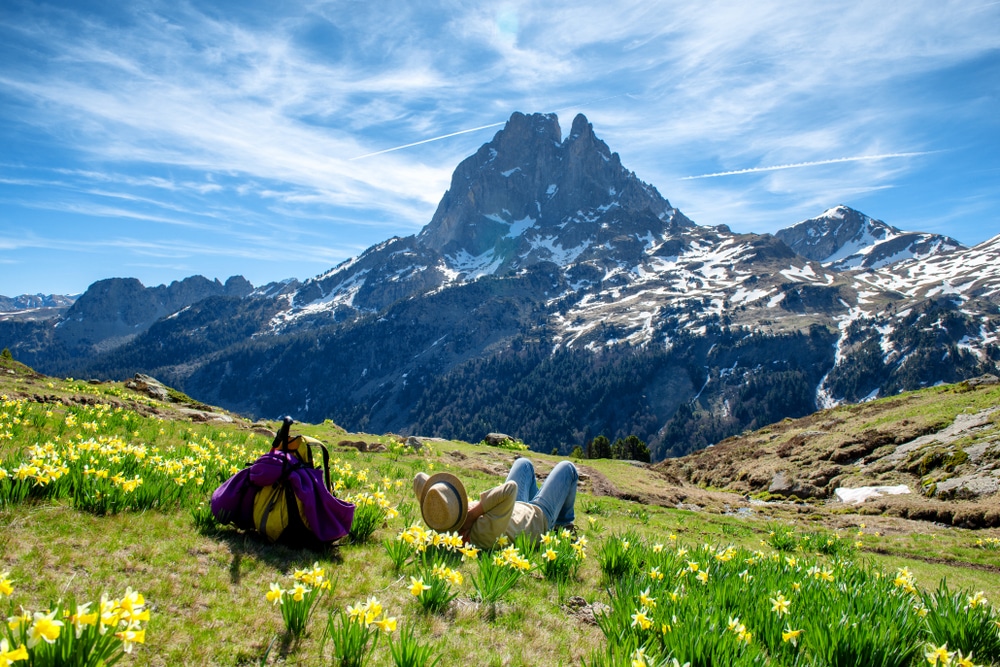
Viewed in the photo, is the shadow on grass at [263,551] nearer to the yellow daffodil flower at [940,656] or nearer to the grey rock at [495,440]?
the yellow daffodil flower at [940,656]

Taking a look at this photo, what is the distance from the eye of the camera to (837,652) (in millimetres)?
4066

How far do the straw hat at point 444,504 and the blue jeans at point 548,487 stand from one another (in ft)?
7.92

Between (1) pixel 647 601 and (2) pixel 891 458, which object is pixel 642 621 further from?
(2) pixel 891 458

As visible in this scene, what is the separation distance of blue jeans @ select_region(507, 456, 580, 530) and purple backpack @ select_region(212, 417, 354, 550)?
12.0 feet

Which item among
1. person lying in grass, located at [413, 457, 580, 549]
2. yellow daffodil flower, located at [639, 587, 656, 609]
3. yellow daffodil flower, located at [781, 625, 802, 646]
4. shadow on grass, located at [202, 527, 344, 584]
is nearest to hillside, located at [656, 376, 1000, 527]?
person lying in grass, located at [413, 457, 580, 549]

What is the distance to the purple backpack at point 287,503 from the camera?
617 cm

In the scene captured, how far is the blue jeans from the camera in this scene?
9.23m

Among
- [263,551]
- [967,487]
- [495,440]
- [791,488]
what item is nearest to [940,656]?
[263,551]

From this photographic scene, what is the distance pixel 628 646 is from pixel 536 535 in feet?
14.0

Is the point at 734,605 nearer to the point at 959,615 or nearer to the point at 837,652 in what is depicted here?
the point at 837,652

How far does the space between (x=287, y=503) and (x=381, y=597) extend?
1808mm

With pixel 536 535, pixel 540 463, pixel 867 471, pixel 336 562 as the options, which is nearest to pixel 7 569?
pixel 336 562

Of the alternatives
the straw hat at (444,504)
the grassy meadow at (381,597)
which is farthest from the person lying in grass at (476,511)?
the grassy meadow at (381,597)

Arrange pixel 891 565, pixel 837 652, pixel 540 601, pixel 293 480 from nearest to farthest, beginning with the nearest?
1. pixel 837 652
2. pixel 540 601
3. pixel 293 480
4. pixel 891 565
